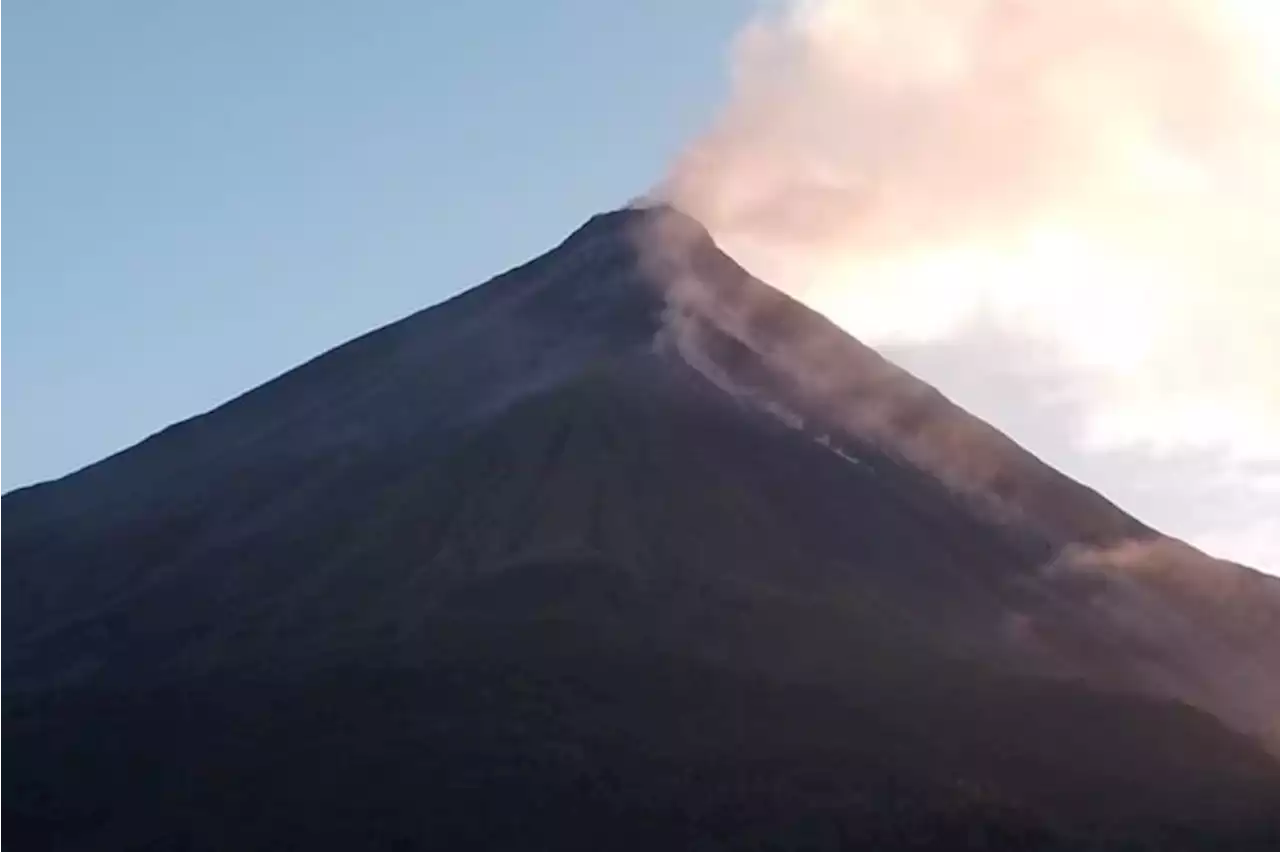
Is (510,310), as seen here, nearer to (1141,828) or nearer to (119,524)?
(119,524)

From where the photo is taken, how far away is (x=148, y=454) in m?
93.9

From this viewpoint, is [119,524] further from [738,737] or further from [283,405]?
[738,737]

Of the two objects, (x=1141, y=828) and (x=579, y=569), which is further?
(x=579, y=569)

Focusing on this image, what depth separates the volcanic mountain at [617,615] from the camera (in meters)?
50.9

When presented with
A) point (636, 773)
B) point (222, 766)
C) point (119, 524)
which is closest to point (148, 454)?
point (119, 524)

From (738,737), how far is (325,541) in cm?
2380

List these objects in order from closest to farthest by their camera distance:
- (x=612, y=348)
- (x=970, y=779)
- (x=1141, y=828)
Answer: (x=1141, y=828) < (x=970, y=779) < (x=612, y=348)

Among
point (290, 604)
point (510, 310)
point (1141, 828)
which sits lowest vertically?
point (1141, 828)

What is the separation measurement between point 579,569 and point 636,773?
15813 mm

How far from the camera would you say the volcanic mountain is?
167 ft

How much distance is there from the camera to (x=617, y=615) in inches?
2502

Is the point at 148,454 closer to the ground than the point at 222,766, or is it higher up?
higher up

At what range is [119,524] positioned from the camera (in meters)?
81.8

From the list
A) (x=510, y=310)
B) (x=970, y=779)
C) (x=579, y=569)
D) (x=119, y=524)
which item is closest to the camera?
(x=970, y=779)
